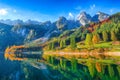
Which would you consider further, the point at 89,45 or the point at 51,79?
the point at 89,45

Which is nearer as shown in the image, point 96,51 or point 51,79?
point 51,79

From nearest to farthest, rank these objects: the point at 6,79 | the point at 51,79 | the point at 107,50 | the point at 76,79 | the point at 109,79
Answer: the point at 109,79
the point at 76,79
the point at 51,79
the point at 6,79
the point at 107,50

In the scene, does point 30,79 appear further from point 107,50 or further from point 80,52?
point 80,52

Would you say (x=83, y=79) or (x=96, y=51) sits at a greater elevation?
(x=96, y=51)

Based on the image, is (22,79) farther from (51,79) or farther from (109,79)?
(109,79)

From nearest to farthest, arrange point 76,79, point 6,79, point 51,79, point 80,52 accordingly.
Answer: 1. point 76,79
2. point 51,79
3. point 6,79
4. point 80,52

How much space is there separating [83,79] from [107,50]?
10916cm

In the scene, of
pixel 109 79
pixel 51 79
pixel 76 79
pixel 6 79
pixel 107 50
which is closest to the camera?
pixel 109 79

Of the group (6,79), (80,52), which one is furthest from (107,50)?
(6,79)

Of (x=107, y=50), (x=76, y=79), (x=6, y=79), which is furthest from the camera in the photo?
(x=107, y=50)

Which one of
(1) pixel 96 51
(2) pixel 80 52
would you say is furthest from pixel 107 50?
(2) pixel 80 52

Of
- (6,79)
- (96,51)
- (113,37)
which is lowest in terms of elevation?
(6,79)

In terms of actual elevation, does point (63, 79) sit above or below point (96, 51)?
below

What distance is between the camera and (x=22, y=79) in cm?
6431
